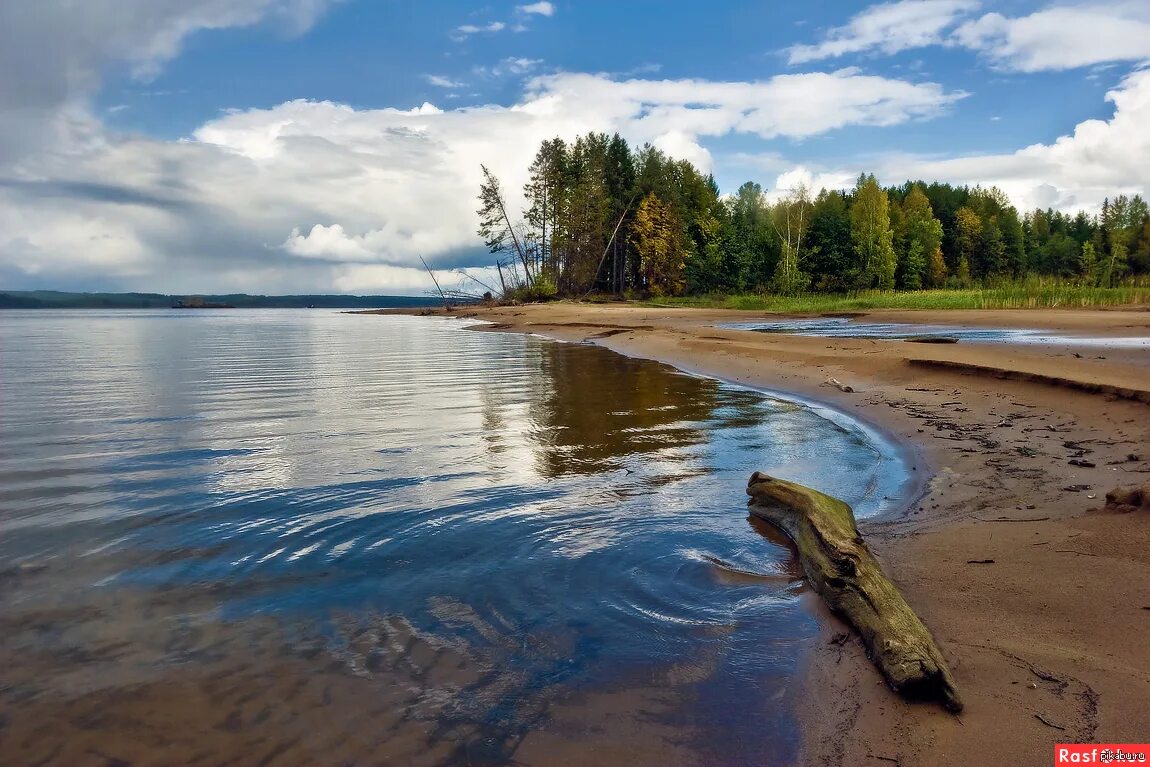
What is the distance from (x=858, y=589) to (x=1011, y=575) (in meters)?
1.23

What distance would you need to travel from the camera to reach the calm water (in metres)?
2.98

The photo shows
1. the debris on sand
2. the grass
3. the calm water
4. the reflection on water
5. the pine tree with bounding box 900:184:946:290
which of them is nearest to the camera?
the calm water

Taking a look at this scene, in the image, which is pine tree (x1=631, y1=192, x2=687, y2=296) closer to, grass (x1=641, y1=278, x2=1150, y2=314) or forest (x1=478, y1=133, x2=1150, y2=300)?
forest (x1=478, y1=133, x2=1150, y2=300)

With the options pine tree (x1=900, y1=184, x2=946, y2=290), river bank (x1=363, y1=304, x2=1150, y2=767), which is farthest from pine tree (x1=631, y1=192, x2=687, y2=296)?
river bank (x1=363, y1=304, x2=1150, y2=767)

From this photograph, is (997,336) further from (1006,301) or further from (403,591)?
(403,591)

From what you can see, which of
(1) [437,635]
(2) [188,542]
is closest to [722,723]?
(1) [437,635]

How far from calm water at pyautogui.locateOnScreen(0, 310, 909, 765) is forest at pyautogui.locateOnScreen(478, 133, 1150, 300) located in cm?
5112

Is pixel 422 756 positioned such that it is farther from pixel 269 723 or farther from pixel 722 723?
pixel 722 723

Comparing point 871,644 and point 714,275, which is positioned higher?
point 714,275

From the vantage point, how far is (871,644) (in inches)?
135

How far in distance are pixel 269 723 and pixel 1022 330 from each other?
27.1m

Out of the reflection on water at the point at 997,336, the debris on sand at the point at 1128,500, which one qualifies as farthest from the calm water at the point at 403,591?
the reflection on water at the point at 997,336

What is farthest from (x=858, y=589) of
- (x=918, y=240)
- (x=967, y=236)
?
(x=967, y=236)

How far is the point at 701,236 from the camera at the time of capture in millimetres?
69750
